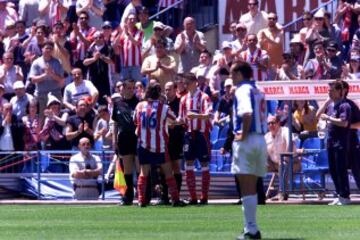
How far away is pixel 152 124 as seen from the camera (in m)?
22.0

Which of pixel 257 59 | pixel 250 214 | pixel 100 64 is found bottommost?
pixel 250 214

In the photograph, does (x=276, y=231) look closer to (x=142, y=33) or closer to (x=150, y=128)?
(x=150, y=128)

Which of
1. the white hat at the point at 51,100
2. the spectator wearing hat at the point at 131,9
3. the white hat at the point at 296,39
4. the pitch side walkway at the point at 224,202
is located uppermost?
the spectator wearing hat at the point at 131,9

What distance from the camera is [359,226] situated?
54.4 ft

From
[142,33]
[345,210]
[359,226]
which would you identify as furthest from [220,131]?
[359,226]

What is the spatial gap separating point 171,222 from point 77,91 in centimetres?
987

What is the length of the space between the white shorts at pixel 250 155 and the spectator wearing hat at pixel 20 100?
497 inches

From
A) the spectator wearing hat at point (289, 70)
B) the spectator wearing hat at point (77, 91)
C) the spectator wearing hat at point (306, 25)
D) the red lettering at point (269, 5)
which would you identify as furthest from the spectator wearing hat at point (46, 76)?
the spectator wearing hat at point (306, 25)

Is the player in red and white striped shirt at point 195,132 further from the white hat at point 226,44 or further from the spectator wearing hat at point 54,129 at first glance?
the spectator wearing hat at point 54,129

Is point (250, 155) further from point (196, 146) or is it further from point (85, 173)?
point (85, 173)

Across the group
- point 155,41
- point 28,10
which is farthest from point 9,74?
point 155,41

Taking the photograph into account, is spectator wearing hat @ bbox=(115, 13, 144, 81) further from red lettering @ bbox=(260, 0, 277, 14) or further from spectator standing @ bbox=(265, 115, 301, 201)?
spectator standing @ bbox=(265, 115, 301, 201)

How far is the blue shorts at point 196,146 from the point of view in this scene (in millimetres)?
22609

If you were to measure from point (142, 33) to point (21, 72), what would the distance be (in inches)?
111
